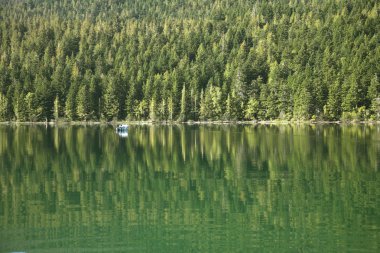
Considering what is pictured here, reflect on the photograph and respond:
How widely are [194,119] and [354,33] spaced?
222ft

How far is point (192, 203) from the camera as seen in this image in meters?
28.5

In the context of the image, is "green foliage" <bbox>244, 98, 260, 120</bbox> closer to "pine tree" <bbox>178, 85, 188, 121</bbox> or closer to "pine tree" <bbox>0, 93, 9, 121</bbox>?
"pine tree" <bbox>178, 85, 188, 121</bbox>

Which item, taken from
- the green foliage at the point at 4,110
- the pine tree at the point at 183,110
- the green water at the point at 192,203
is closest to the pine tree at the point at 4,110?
the green foliage at the point at 4,110

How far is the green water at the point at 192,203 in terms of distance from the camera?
70.6 ft

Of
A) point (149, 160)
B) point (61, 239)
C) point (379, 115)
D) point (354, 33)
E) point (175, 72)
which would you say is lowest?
point (61, 239)

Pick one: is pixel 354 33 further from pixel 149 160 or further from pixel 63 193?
pixel 63 193

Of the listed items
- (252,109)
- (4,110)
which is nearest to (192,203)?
(252,109)

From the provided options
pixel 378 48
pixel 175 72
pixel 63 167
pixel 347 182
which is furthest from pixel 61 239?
pixel 175 72

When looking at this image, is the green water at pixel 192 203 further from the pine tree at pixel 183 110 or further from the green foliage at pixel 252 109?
the pine tree at pixel 183 110

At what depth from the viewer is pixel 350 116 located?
131 metres

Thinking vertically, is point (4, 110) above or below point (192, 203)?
above

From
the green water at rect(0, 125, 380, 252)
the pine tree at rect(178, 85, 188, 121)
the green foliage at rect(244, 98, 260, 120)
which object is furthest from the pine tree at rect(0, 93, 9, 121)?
the green water at rect(0, 125, 380, 252)

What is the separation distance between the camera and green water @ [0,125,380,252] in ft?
70.6

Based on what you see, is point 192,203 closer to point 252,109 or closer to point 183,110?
point 252,109
